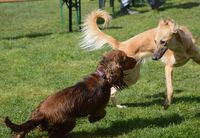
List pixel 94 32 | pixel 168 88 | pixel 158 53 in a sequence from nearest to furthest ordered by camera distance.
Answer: pixel 158 53
pixel 168 88
pixel 94 32

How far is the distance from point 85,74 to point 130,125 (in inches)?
135

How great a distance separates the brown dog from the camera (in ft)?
17.2

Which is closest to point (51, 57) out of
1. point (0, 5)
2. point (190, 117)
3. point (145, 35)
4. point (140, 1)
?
point (145, 35)

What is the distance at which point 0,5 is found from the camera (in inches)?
955

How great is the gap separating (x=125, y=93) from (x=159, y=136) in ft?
7.86

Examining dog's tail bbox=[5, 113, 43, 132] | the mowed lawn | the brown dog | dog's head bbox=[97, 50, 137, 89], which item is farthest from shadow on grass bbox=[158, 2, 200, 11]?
dog's tail bbox=[5, 113, 43, 132]

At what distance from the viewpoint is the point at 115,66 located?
18.4 feet

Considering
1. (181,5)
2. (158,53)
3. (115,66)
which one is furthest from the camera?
(181,5)

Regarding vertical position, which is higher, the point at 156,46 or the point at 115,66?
the point at 115,66

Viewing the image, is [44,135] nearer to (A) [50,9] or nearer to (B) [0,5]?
(A) [50,9]

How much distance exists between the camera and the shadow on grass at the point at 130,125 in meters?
5.92

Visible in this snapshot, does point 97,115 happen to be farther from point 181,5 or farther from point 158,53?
point 181,5

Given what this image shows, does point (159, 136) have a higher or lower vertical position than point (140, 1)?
higher

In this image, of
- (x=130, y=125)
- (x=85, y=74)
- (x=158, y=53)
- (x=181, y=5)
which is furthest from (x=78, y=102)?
(x=181, y=5)
